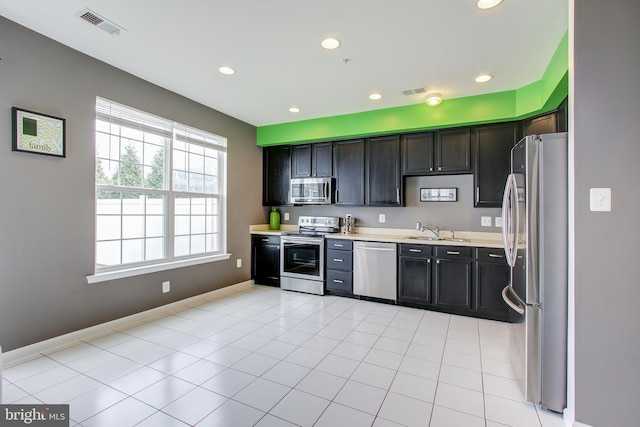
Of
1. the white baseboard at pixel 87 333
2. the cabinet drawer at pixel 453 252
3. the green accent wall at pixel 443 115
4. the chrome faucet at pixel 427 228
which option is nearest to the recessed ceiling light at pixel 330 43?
the green accent wall at pixel 443 115

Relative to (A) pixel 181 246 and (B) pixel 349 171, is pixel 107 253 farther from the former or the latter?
(B) pixel 349 171

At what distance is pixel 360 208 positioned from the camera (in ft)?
15.9

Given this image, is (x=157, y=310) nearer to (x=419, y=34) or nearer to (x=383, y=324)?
(x=383, y=324)

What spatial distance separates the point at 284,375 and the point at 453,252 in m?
2.48

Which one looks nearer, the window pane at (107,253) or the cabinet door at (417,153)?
the window pane at (107,253)

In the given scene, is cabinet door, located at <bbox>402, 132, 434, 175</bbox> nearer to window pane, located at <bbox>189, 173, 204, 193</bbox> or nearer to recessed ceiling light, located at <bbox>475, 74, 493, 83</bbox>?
recessed ceiling light, located at <bbox>475, 74, 493, 83</bbox>

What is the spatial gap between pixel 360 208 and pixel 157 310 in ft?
10.4

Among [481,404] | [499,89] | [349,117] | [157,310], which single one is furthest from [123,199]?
[499,89]

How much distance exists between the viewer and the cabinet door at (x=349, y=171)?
179 inches

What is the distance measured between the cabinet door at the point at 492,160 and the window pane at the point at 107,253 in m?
4.29

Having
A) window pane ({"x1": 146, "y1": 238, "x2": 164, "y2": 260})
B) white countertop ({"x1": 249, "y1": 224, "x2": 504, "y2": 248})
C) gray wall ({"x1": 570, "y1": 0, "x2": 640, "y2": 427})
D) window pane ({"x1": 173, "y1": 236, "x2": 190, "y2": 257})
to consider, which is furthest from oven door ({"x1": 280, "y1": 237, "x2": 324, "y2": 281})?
gray wall ({"x1": 570, "y1": 0, "x2": 640, "y2": 427})

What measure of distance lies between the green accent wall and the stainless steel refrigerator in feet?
3.60

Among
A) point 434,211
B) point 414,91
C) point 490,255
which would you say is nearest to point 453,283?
point 490,255

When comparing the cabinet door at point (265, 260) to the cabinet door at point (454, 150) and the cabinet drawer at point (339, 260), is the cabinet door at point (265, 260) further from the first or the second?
the cabinet door at point (454, 150)
